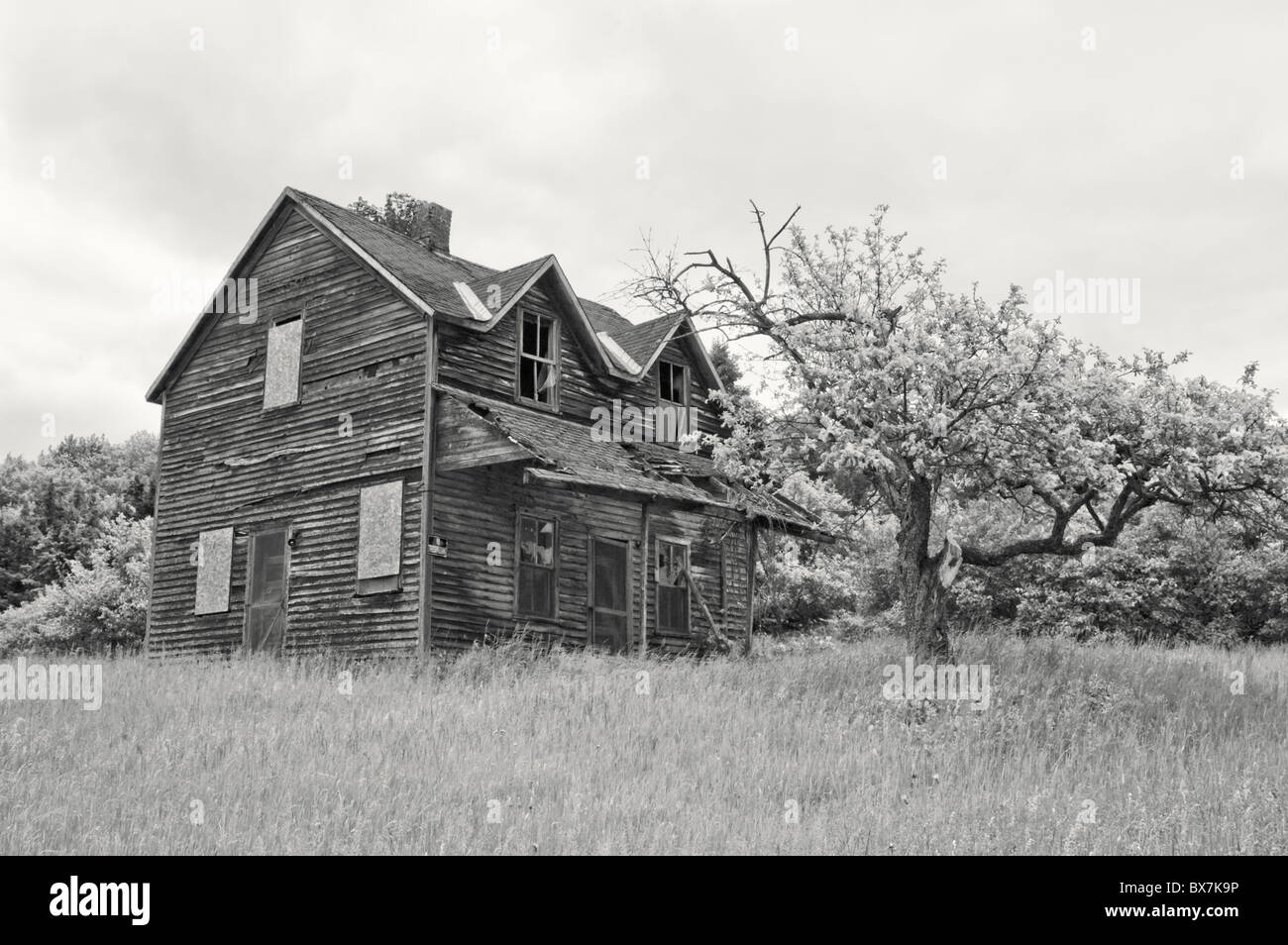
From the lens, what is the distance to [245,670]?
19031 mm

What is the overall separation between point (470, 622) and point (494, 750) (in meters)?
8.84

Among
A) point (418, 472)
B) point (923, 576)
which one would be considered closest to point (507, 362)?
point (418, 472)

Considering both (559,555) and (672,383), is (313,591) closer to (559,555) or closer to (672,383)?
(559,555)

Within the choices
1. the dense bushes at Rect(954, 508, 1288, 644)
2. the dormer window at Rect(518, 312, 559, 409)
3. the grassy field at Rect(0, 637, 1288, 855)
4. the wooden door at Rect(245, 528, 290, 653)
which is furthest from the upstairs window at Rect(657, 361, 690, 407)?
the grassy field at Rect(0, 637, 1288, 855)

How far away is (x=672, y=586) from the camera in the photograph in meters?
25.4

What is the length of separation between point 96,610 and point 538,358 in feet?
63.4

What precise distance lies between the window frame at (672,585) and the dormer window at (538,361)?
11.6ft

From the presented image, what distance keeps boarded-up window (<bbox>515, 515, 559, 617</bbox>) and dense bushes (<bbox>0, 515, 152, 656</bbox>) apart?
17.2 metres

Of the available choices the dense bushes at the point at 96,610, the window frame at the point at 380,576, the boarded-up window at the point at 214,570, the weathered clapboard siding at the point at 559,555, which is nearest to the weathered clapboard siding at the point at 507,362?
the weathered clapboard siding at the point at 559,555

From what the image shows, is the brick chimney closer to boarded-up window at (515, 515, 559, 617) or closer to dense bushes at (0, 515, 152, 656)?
boarded-up window at (515, 515, 559, 617)

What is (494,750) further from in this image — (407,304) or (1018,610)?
(1018,610)
